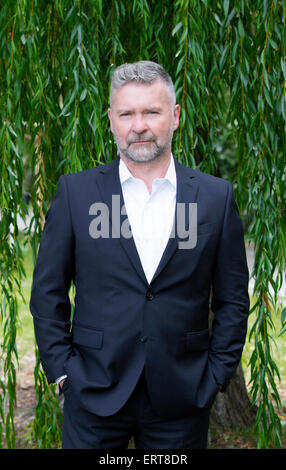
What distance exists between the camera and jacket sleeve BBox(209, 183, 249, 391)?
2.30 m

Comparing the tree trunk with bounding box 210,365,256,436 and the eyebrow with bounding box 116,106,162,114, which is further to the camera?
the tree trunk with bounding box 210,365,256,436

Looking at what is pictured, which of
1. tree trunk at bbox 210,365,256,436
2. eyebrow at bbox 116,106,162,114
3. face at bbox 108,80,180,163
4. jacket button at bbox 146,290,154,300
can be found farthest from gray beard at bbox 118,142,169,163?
tree trunk at bbox 210,365,256,436

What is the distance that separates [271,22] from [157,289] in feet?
4.85

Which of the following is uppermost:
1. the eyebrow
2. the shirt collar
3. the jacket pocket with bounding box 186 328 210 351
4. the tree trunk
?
the eyebrow

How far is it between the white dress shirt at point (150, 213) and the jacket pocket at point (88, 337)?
281mm

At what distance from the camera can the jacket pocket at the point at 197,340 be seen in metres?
2.24

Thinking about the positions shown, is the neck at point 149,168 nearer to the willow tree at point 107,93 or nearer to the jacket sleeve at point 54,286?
the jacket sleeve at point 54,286

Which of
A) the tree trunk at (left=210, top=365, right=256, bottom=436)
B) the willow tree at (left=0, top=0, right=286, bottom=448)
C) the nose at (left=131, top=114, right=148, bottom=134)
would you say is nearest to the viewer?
the nose at (left=131, top=114, right=148, bottom=134)

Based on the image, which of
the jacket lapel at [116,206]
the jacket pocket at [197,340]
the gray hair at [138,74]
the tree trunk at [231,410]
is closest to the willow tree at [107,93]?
the jacket lapel at [116,206]

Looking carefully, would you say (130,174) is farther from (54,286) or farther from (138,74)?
(54,286)

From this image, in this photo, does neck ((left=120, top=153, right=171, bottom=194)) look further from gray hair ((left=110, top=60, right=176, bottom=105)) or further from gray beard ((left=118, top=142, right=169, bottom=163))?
gray hair ((left=110, top=60, right=176, bottom=105))
